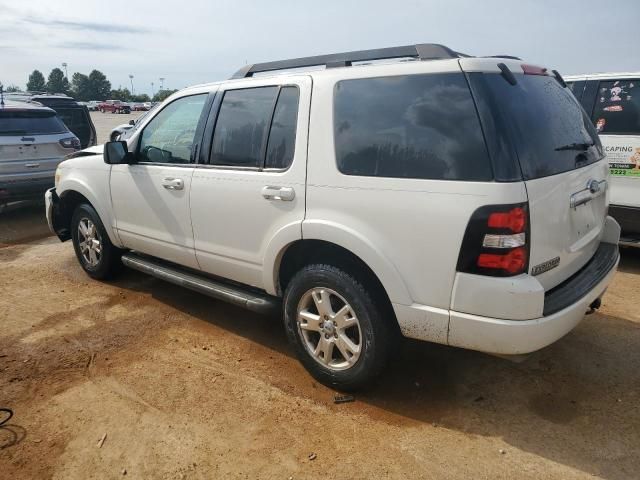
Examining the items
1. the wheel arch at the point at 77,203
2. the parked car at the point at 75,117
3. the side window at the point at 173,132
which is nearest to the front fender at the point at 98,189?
the wheel arch at the point at 77,203

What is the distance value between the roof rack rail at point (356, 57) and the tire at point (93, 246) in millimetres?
2187

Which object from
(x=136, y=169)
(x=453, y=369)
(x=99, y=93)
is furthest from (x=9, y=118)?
(x=99, y=93)

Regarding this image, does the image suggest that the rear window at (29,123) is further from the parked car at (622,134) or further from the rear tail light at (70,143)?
the parked car at (622,134)

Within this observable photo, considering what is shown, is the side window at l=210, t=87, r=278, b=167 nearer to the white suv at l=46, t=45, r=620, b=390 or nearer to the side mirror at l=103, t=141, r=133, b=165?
the white suv at l=46, t=45, r=620, b=390

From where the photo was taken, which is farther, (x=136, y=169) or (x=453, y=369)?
(x=136, y=169)

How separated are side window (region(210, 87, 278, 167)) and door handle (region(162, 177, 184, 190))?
1.09ft

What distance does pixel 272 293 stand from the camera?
338 centimetres

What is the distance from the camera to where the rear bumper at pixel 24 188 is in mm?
7156

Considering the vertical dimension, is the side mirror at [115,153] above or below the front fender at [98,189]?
above

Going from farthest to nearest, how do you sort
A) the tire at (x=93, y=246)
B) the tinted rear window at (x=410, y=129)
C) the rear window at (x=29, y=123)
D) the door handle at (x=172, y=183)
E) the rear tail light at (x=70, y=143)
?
1. the rear tail light at (x=70, y=143)
2. the rear window at (x=29, y=123)
3. the tire at (x=93, y=246)
4. the door handle at (x=172, y=183)
5. the tinted rear window at (x=410, y=129)

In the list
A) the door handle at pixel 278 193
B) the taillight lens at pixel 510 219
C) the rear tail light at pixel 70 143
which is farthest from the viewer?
the rear tail light at pixel 70 143

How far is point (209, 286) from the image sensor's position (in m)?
3.73

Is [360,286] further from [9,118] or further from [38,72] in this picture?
[38,72]

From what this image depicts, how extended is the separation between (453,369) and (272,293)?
135 centimetres
